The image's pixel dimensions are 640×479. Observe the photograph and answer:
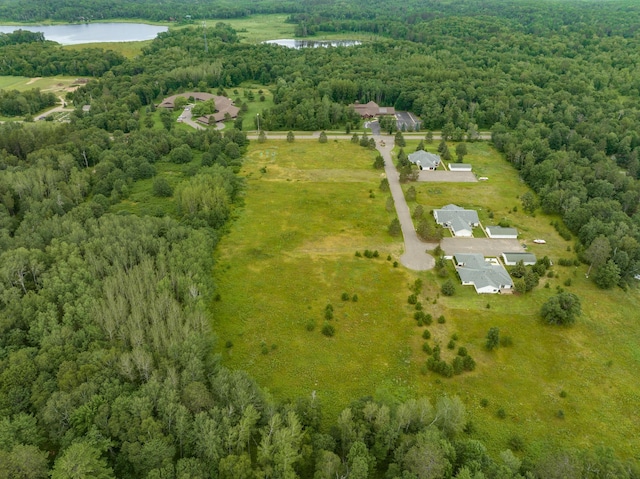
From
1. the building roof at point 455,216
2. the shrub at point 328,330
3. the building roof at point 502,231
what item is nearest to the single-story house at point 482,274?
the building roof at point 502,231

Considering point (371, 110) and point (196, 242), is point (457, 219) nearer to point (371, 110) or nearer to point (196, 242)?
point (196, 242)

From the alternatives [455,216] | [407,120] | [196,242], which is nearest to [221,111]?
[407,120]

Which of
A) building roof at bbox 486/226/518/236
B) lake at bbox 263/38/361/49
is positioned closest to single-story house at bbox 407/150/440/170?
building roof at bbox 486/226/518/236

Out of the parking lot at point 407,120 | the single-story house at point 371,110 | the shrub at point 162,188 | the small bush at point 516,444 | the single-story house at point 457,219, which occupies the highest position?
the single-story house at point 371,110

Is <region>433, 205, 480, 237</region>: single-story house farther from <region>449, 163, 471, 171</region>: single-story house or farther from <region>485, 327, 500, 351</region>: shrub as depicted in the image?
<region>485, 327, 500, 351</region>: shrub

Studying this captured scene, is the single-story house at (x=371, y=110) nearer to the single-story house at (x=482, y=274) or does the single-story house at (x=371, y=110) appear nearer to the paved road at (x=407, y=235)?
the paved road at (x=407, y=235)

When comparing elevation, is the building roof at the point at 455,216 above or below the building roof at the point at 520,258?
above
